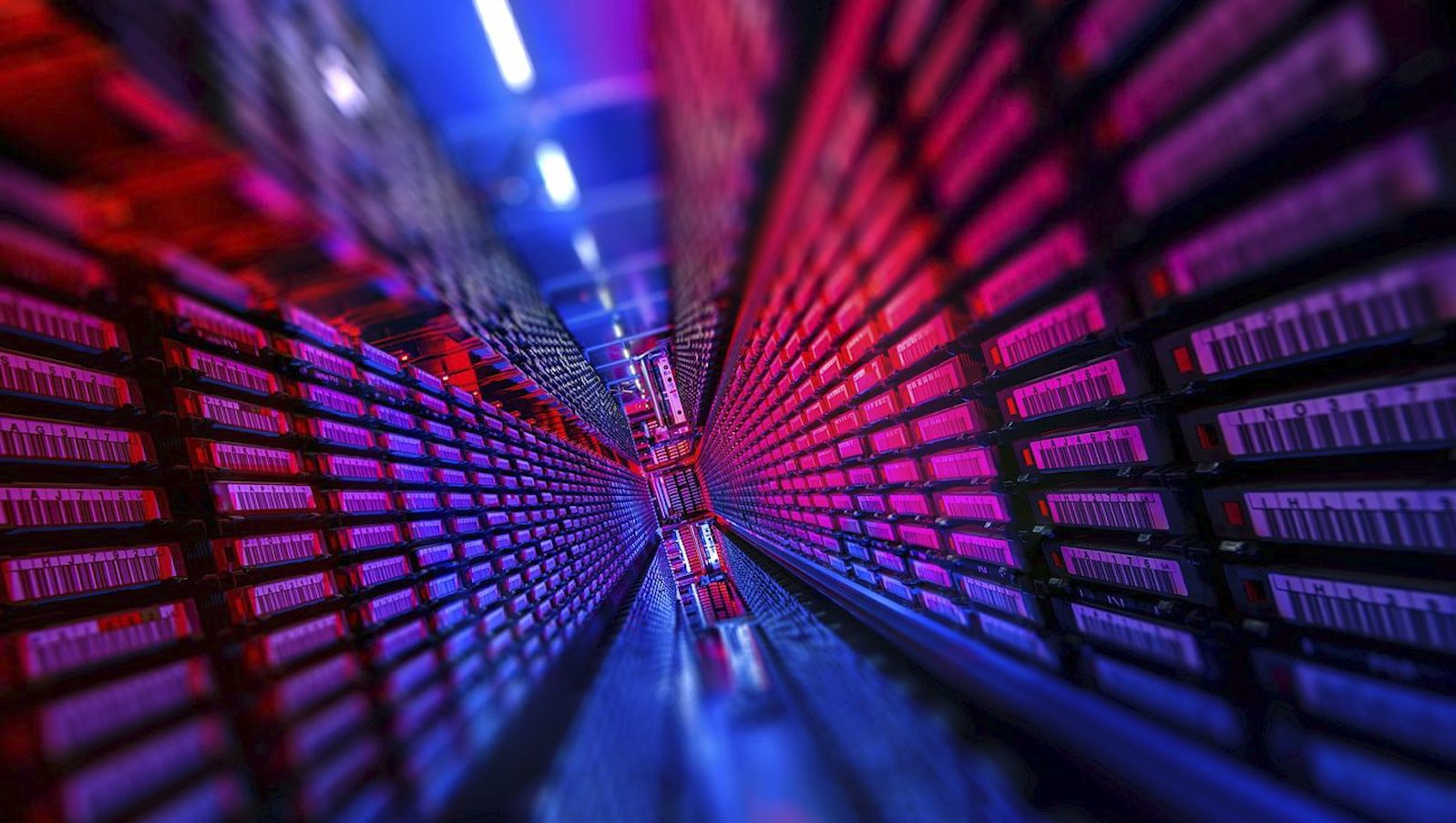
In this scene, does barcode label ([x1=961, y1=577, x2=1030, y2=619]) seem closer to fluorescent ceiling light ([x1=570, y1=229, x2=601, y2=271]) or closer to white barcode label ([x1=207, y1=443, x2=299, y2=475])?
fluorescent ceiling light ([x1=570, y1=229, x2=601, y2=271])

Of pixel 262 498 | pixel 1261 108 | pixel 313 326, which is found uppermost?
pixel 313 326

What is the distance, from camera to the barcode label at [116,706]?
1.99m

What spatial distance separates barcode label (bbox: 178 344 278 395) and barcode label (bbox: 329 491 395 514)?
0.73 m

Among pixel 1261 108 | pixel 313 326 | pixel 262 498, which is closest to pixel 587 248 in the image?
pixel 313 326

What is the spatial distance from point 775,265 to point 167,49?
261 cm

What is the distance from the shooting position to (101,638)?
2473mm

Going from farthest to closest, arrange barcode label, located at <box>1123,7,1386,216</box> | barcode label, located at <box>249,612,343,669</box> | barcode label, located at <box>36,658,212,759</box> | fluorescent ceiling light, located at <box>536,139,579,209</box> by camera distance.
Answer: barcode label, located at <box>249,612,343,669</box> → fluorescent ceiling light, located at <box>536,139,579,209</box> → barcode label, located at <box>36,658,212,759</box> → barcode label, located at <box>1123,7,1386,216</box>

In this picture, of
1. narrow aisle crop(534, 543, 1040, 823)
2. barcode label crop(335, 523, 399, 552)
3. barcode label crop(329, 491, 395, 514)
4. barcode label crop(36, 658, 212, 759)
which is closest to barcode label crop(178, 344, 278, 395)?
barcode label crop(329, 491, 395, 514)

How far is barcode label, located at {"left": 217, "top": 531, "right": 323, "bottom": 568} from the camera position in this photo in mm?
3094

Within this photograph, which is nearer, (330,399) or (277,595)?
(277,595)

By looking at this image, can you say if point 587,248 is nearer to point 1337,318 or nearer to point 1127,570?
point 1127,570

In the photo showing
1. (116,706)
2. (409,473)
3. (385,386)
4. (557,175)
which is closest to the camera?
(116,706)

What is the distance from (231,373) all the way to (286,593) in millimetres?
1090

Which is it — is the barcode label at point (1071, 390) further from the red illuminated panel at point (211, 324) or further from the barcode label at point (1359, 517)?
the red illuminated panel at point (211, 324)
